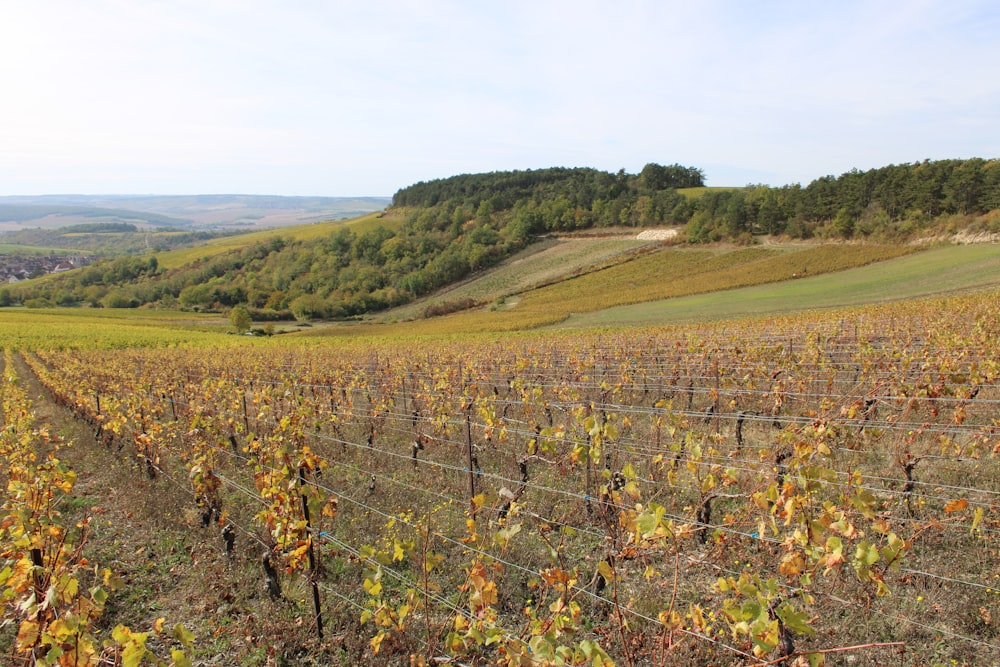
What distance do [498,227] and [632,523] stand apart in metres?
99.9

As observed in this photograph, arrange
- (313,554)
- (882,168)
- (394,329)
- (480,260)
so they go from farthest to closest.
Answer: (480,260)
(882,168)
(394,329)
(313,554)

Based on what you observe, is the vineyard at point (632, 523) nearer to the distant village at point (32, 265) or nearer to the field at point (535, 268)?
the field at point (535, 268)

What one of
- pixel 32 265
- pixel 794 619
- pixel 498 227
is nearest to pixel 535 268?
pixel 498 227

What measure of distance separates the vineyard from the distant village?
6444 inches

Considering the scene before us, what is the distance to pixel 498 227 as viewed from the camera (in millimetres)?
100688

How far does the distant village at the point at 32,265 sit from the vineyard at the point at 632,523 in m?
164

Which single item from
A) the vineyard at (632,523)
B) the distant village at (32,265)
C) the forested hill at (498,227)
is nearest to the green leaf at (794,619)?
the vineyard at (632,523)

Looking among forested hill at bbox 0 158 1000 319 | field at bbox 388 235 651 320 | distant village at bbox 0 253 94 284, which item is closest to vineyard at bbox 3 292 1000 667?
field at bbox 388 235 651 320

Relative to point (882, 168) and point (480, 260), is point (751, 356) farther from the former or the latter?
point (480, 260)

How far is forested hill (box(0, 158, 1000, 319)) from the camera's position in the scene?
186 feet

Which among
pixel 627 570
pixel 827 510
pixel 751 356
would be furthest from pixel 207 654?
pixel 751 356

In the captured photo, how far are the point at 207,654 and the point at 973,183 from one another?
7097 centimetres

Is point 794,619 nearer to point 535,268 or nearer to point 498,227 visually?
point 535,268

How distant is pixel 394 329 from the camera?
51.9m
